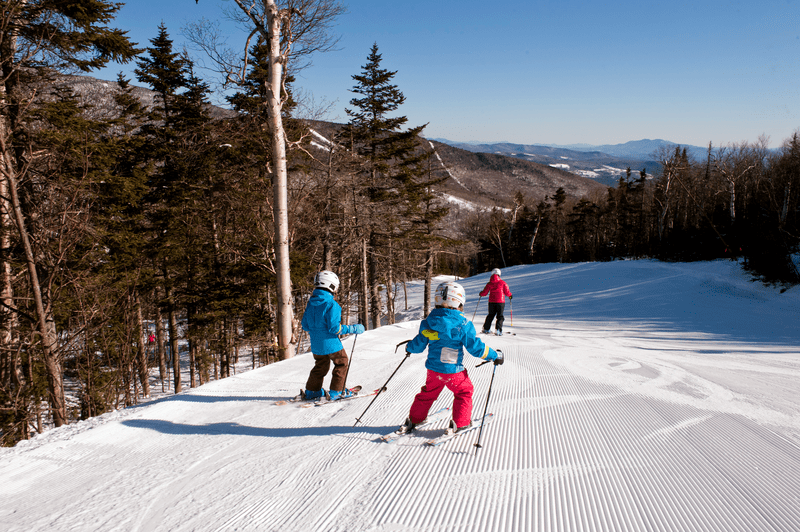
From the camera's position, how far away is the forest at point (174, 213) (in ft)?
25.9

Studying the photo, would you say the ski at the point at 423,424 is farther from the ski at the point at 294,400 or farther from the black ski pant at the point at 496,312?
the black ski pant at the point at 496,312

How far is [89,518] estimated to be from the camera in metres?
2.83

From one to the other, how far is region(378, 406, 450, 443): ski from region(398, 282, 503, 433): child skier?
4cm

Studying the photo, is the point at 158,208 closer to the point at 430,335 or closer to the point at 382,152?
the point at 382,152

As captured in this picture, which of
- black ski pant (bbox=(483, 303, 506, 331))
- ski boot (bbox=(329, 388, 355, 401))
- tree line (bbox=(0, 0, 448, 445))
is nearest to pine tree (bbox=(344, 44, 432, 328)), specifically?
tree line (bbox=(0, 0, 448, 445))

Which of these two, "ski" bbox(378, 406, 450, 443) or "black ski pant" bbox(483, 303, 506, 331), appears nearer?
"ski" bbox(378, 406, 450, 443)

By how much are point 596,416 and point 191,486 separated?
428cm

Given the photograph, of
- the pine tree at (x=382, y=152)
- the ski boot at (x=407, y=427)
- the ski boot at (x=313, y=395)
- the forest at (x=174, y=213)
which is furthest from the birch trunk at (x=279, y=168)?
the pine tree at (x=382, y=152)

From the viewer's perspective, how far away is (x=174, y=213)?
1658 centimetres

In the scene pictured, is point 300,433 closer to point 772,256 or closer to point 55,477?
point 55,477

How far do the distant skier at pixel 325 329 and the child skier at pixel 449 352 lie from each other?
45.1 inches

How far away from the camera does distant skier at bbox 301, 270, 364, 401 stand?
4.98 meters

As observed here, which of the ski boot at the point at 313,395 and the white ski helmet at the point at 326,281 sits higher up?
the white ski helmet at the point at 326,281

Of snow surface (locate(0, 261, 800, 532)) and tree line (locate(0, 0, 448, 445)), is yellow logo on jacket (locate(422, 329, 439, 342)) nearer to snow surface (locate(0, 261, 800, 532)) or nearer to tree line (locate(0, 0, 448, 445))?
snow surface (locate(0, 261, 800, 532))
